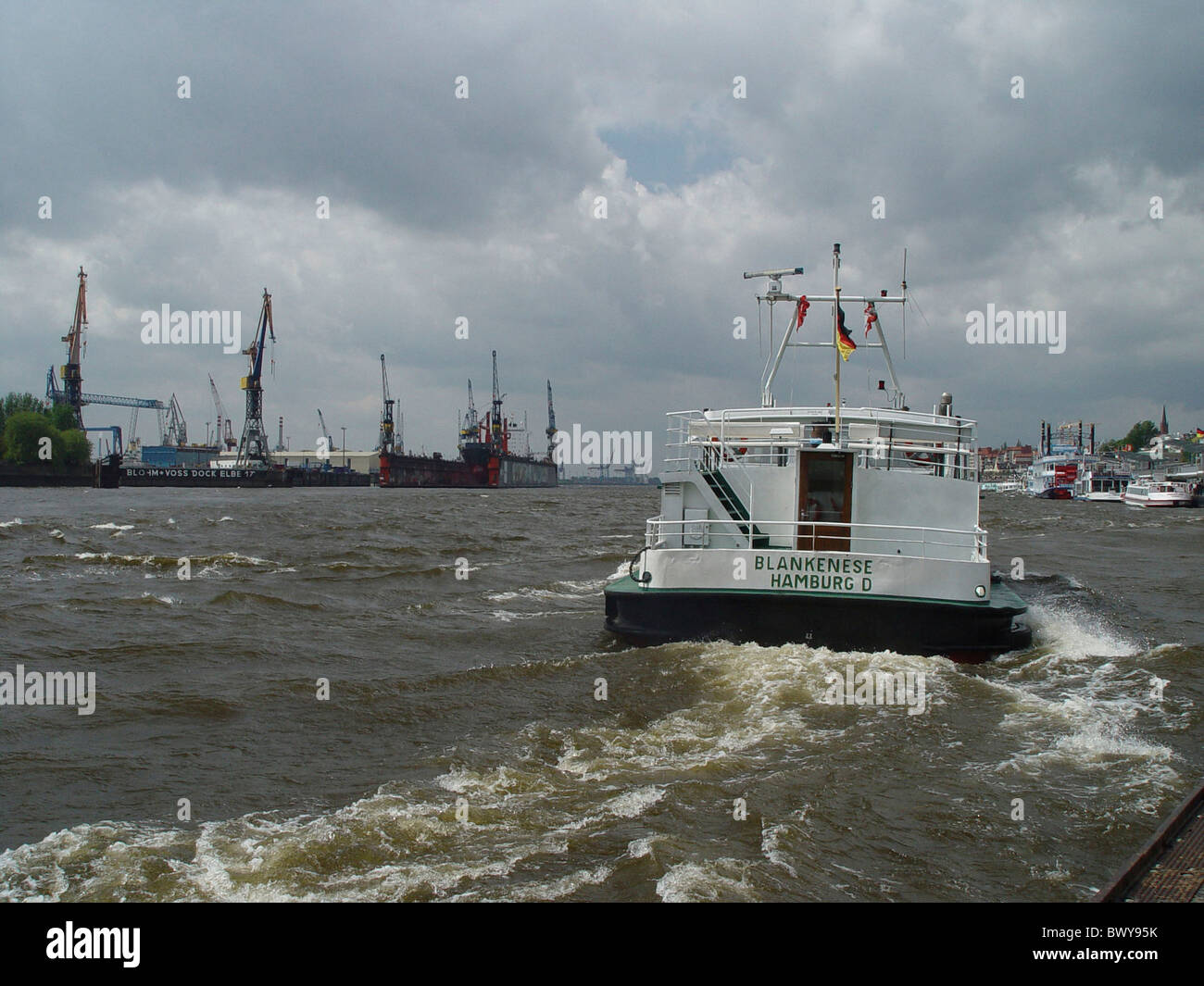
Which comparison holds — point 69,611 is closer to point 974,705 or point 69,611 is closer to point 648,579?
point 648,579

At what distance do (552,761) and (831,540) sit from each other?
22.2ft

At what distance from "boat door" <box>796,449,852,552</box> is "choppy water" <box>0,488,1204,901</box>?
7.59 feet

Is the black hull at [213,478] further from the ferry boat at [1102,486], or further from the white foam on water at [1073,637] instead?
the white foam on water at [1073,637]

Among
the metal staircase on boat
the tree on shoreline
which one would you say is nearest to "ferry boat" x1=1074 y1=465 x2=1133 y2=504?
the metal staircase on boat

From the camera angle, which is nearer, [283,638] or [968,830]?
[968,830]

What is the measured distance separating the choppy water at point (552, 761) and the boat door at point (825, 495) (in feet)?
7.59

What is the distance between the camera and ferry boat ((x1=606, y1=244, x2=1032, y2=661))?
12.4 meters

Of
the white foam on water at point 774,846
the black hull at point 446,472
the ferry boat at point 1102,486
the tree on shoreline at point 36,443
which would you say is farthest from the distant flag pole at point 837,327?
the black hull at point 446,472

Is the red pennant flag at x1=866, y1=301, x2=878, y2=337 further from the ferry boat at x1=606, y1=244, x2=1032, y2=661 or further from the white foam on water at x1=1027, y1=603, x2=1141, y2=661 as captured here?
the white foam on water at x1=1027, y1=603, x2=1141, y2=661

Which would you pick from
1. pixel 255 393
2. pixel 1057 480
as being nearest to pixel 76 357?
pixel 255 393

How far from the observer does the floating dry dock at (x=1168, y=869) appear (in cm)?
491
